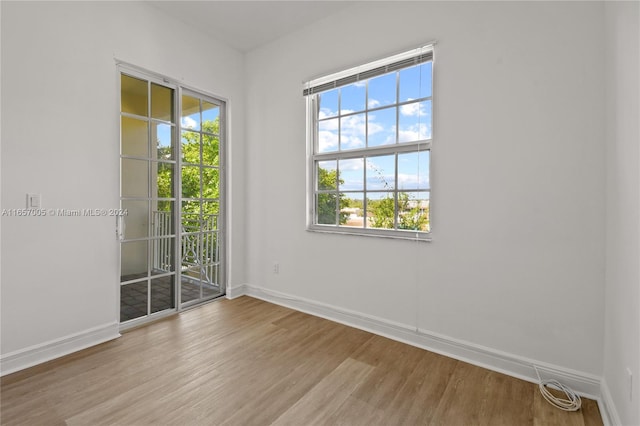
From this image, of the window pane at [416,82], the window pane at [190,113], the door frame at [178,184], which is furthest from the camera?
the window pane at [190,113]

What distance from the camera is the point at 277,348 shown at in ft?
8.07

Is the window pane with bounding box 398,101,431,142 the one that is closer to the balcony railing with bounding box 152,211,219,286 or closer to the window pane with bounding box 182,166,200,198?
the window pane with bounding box 182,166,200,198

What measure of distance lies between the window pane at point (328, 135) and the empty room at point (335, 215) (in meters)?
0.04

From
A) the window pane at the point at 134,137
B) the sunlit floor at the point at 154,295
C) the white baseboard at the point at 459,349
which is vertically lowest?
the white baseboard at the point at 459,349

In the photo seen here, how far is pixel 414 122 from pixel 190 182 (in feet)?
7.81

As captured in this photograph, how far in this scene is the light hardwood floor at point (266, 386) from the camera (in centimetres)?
169

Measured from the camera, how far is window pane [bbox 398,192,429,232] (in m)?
2.57

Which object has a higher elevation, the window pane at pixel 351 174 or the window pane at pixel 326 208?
the window pane at pixel 351 174

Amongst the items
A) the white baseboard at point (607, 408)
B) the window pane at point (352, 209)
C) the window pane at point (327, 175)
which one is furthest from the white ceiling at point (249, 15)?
the white baseboard at point (607, 408)

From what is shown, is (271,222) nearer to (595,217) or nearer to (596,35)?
(595,217)

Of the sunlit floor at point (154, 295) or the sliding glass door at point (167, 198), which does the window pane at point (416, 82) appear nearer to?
the sliding glass door at point (167, 198)

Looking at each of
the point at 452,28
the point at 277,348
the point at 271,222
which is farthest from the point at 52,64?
the point at 452,28

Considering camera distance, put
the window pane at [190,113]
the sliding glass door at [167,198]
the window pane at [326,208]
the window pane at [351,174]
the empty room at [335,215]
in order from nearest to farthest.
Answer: the empty room at [335,215] → the sliding glass door at [167,198] → the window pane at [351,174] → the window pane at [326,208] → the window pane at [190,113]

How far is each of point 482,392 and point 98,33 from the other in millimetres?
3886
